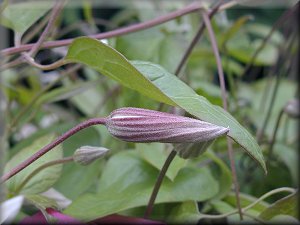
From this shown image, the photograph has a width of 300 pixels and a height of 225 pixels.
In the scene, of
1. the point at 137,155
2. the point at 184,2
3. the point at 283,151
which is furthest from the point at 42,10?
the point at 184,2

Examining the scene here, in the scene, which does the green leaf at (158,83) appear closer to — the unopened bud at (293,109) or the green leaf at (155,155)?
the green leaf at (155,155)

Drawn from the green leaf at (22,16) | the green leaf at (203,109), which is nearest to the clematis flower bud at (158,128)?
the green leaf at (203,109)

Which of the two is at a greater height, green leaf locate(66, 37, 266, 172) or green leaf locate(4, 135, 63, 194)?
green leaf locate(66, 37, 266, 172)

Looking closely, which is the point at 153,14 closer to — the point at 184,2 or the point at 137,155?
the point at 184,2

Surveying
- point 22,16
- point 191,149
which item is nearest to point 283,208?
point 191,149

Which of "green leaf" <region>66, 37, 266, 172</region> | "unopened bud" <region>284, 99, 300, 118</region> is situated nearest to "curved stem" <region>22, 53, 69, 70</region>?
"green leaf" <region>66, 37, 266, 172</region>

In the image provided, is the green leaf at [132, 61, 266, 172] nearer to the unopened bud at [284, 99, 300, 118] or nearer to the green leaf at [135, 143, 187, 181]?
the green leaf at [135, 143, 187, 181]
